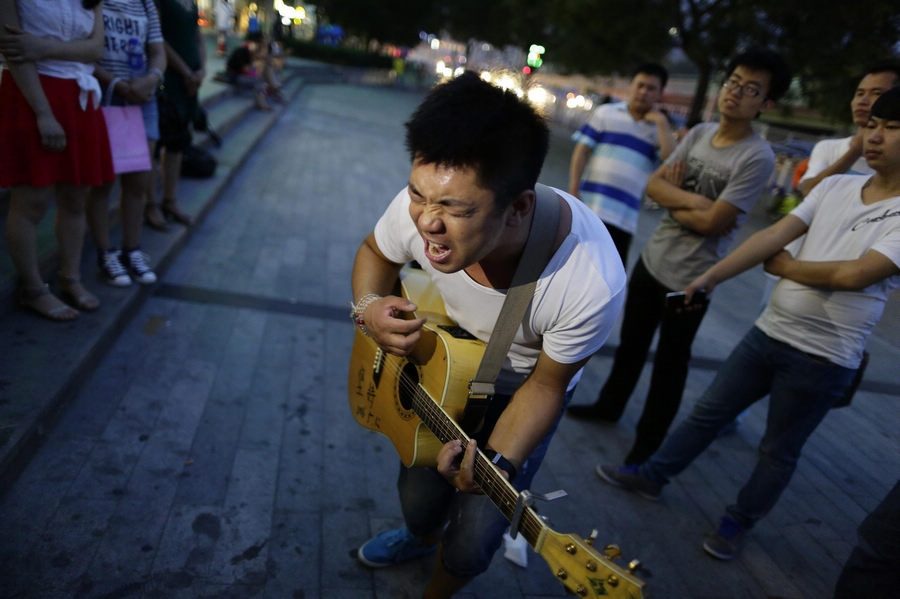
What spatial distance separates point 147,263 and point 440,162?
363 cm

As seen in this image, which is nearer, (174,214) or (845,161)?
(845,161)

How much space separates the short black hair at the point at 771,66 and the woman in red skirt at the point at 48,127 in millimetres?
3329

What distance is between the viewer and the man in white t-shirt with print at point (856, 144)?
9.65ft

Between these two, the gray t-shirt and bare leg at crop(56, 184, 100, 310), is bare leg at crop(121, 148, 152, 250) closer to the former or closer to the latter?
bare leg at crop(56, 184, 100, 310)

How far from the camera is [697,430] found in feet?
9.52

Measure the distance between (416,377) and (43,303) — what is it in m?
2.46

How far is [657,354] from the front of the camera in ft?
10.8

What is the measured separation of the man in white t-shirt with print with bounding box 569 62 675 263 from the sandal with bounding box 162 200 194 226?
364cm

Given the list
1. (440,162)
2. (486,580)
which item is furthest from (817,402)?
(440,162)

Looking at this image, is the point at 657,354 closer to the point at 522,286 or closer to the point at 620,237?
the point at 620,237

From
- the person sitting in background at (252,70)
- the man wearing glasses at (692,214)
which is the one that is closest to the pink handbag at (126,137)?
the man wearing glasses at (692,214)

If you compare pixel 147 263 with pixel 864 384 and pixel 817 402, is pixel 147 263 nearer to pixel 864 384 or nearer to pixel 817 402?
pixel 817 402

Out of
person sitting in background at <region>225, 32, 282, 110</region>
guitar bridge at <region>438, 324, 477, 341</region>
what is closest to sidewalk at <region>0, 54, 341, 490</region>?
guitar bridge at <region>438, 324, 477, 341</region>

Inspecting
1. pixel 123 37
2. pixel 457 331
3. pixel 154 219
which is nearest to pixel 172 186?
pixel 154 219
